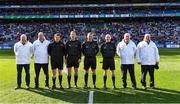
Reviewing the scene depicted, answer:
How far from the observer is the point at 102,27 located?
66.2m

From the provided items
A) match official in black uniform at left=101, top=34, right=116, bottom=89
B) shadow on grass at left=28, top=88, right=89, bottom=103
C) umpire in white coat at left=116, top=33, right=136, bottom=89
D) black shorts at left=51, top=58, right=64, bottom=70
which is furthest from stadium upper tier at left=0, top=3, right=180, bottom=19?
shadow on grass at left=28, top=88, right=89, bottom=103

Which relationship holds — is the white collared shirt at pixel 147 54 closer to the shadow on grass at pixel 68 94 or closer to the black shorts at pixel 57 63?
the shadow on grass at pixel 68 94

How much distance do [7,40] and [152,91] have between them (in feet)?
153

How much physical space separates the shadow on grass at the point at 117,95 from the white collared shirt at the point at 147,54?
114 centimetres

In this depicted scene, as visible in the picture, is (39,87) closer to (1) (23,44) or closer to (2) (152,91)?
(1) (23,44)

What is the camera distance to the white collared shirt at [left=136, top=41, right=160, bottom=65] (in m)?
16.4

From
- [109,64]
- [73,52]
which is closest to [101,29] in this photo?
[109,64]

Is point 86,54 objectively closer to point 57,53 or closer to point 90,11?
point 57,53

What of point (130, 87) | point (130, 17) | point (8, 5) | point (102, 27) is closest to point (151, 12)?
point (130, 17)

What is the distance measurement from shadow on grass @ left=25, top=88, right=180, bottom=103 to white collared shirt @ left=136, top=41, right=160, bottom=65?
114cm

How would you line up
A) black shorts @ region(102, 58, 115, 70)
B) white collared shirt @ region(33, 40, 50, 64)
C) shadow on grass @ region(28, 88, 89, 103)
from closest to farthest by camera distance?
shadow on grass @ region(28, 88, 89, 103)
black shorts @ region(102, 58, 115, 70)
white collared shirt @ region(33, 40, 50, 64)

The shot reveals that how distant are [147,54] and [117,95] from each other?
96.0 inches

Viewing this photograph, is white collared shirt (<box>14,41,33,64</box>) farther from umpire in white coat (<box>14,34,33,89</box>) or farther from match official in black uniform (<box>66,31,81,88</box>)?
match official in black uniform (<box>66,31,81,88</box>)

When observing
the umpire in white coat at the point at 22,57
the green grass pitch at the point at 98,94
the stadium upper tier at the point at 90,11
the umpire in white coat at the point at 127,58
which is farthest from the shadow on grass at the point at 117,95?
the stadium upper tier at the point at 90,11
